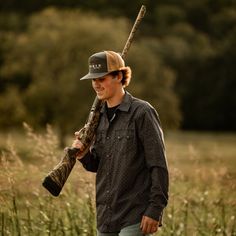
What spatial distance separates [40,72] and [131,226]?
3608 cm

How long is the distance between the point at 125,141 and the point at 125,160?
0.11m

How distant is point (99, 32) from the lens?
130ft

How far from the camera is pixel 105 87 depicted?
4.55 meters


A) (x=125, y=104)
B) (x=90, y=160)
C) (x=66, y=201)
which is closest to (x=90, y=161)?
(x=90, y=160)

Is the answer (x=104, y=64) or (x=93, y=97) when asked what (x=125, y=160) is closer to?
(x=104, y=64)

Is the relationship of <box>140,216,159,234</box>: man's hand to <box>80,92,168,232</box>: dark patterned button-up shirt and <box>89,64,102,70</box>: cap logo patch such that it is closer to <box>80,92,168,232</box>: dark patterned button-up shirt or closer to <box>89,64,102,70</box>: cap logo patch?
<box>80,92,168,232</box>: dark patterned button-up shirt

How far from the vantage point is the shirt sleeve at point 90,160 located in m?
4.71

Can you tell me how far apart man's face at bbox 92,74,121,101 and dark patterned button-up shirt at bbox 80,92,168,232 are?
92 mm

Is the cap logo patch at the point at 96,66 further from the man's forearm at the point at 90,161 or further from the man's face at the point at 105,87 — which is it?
the man's forearm at the point at 90,161

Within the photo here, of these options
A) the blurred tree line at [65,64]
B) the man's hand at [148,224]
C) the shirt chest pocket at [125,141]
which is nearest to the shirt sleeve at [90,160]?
the shirt chest pocket at [125,141]

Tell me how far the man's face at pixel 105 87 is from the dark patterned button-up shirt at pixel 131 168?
9 centimetres

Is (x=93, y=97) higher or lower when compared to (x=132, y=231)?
higher

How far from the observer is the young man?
→ 14.3 feet

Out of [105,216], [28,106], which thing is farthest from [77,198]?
[28,106]
